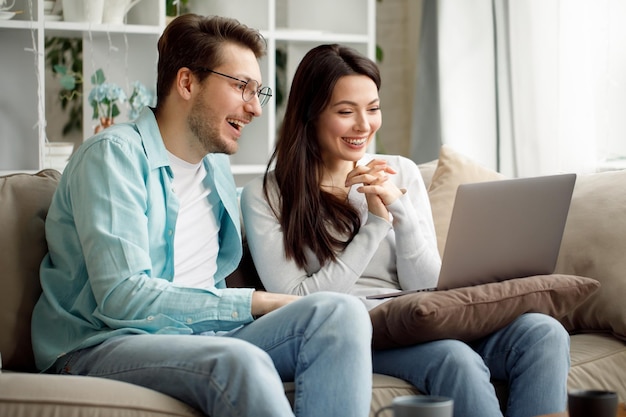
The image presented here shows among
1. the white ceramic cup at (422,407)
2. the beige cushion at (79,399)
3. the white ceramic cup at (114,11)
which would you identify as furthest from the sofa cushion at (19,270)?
the white ceramic cup at (114,11)

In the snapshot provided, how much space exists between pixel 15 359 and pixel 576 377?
1.25 m

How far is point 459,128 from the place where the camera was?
3812 mm

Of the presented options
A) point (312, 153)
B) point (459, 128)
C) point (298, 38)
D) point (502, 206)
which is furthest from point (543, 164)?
point (502, 206)

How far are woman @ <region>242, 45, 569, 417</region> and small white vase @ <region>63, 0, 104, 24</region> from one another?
121 cm

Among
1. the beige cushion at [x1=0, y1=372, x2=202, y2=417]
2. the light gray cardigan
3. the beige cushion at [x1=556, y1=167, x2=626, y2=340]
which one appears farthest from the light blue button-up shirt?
the beige cushion at [x1=556, y1=167, x2=626, y2=340]

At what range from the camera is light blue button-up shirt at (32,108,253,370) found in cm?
183

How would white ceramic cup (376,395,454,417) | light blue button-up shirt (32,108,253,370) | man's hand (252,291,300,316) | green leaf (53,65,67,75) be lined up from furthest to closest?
green leaf (53,65,67,75), man's hand (252,291,300,316), light blue button-up shirt (32,108,253,370), white ceramic cup (376,395,454,417)

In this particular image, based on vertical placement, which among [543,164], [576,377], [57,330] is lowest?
[576,377]

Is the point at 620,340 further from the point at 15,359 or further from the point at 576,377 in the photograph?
the point at 15,359

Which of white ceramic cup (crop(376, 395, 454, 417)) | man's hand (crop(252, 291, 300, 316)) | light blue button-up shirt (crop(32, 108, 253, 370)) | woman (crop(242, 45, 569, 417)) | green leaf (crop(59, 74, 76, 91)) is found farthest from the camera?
green leaf (crop(59, 74, 76, 91))

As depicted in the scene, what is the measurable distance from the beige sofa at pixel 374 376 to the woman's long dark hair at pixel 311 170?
22 cm

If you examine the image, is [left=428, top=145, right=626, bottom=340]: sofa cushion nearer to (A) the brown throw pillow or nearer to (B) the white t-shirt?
(A) the brown throw pillow

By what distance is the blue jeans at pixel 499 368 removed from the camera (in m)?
1.90

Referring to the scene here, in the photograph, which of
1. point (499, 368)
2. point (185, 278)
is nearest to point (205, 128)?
point (185, 278)
